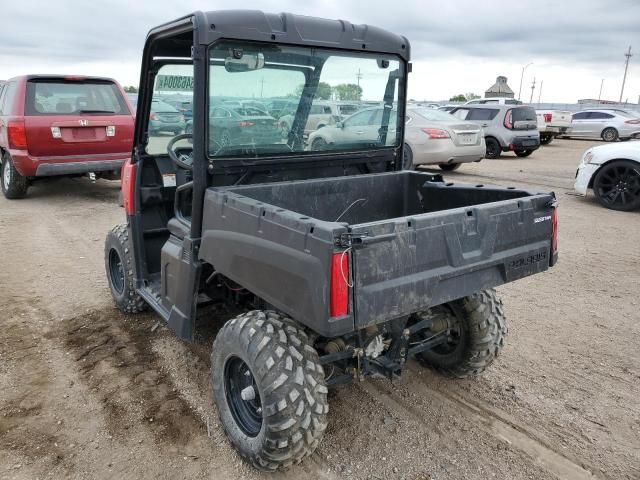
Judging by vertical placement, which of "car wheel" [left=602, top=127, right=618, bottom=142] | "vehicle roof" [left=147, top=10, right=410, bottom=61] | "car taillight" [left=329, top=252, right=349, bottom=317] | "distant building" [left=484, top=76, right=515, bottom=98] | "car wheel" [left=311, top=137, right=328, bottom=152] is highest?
"distant building" [left=484, top=76, right=515, bottom=98]

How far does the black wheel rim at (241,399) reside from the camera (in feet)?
8.82

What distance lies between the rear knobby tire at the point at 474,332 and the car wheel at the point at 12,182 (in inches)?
307

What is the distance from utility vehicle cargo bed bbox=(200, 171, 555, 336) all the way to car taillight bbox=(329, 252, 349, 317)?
0.06 feet

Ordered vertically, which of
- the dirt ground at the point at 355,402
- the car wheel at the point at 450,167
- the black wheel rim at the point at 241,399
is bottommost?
the dirt ground at the point at 355,402

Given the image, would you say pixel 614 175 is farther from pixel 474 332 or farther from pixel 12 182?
pixel 12 182

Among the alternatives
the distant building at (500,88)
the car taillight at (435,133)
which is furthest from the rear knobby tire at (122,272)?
the distant building at (500,88)

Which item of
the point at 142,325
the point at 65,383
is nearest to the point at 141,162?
the point at 142,325

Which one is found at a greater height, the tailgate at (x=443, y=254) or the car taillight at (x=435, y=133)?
the car taillight at (x=435, y=133)

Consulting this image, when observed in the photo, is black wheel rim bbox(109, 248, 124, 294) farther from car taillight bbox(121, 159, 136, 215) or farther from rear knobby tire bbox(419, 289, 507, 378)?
rear knobby tire bbox(419, 289, 507, 378)

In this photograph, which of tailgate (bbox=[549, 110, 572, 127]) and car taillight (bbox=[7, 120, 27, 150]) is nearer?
car taillight (bbox=[7, 120, 27, 150])

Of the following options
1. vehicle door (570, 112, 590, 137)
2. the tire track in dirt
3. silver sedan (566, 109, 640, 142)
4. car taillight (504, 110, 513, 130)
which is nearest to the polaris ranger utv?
the tire track in dirt

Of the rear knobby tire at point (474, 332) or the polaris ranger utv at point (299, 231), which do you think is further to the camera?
the rear knobby tire at point (474, 332)

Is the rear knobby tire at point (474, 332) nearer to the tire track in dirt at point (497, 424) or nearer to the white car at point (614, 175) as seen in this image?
the tire track in dirt at point (497, 424)

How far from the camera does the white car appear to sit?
8234 millimetres
